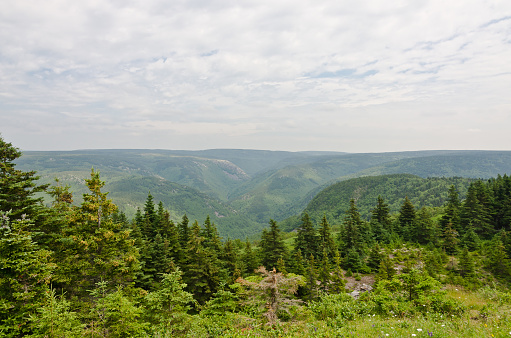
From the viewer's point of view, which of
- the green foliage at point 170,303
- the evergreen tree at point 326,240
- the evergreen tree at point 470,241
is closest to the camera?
the green foliage at point 170,303

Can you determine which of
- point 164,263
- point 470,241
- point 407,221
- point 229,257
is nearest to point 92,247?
point 164,263

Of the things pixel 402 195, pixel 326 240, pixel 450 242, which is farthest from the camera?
pixel 402 195

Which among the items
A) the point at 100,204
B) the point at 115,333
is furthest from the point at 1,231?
the point at 115,333

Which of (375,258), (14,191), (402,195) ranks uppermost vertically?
(14,191)

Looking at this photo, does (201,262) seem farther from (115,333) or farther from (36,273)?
(36,273)

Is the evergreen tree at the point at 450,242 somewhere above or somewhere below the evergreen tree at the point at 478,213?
below

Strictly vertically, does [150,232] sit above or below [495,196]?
below

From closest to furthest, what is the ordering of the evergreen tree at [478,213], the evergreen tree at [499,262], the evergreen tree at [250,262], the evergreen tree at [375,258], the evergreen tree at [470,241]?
the evergreen tree at [499,262], the evergreen tree at [250,262], the evergreen tree at [375,258], the evergreen tree at [470,241], the evergreen tree at [478,213]

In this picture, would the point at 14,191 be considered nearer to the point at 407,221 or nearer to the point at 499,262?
the point at 499,262

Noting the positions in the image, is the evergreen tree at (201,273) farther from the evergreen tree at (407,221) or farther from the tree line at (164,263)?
the evergreen tree at (407,221)

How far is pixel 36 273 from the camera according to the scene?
1161 centimetres

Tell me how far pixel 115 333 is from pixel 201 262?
17.0m

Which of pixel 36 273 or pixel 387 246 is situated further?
pixel 387 246

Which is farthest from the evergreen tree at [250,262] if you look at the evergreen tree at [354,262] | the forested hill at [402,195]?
the forested hill at [402,195]
